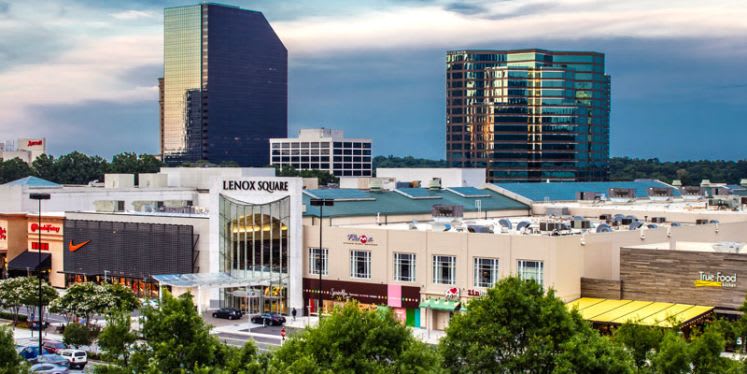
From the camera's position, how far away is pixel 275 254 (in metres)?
90.0

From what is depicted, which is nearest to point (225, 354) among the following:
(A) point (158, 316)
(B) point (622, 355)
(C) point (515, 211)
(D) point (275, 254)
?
(A) point (158, 316)

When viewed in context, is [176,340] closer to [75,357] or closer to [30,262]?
[75,357]

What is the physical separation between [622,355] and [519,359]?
478cm

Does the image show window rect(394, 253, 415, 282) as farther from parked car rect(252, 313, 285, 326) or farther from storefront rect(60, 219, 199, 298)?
storefront rect(60, 219, 199, 298)

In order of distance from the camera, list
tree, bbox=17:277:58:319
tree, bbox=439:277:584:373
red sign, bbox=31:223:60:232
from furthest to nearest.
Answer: red sign, bbox=31:223:60:232 < tree, bbox=17:277:58:319 < tree, bbox=439:277:584:373

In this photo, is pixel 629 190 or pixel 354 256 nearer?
pixel 354 256

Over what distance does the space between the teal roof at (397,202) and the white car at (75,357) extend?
28156 mm

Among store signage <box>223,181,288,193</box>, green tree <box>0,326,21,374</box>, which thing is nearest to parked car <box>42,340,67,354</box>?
green tree <box>0,326,21,374</box>

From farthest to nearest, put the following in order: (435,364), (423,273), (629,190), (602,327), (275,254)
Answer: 1. (629,190)
2. (275,254)
3. (423,273)
4. (602,327)
5. (435,364)

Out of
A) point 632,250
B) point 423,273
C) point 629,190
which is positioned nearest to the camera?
point 632,250

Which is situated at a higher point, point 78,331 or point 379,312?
point 379,312

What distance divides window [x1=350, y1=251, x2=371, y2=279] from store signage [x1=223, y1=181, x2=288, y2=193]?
931 cm

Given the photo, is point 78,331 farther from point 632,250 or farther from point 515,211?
point 515,211

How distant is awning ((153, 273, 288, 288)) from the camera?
85.4 metres
